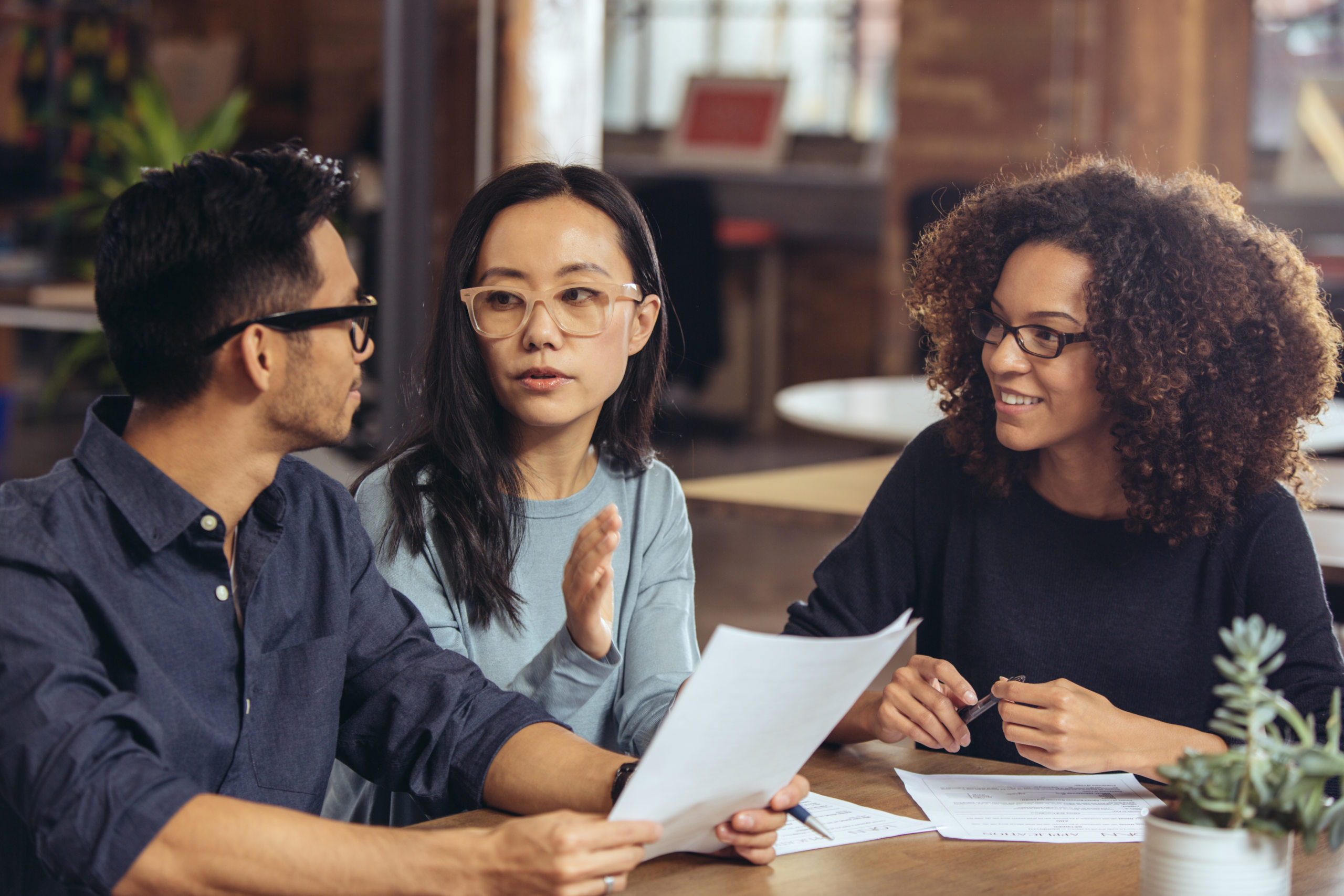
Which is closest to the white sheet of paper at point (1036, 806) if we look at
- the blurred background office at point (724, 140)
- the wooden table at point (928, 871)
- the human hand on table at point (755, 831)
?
the wooden table at point (928, 871)

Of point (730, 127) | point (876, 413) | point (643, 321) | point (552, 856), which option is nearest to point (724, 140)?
point (730, 127)

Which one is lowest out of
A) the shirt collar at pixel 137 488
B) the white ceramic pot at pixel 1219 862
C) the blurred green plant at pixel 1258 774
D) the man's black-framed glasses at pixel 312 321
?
the white ceramic pot at pixel 1219 862

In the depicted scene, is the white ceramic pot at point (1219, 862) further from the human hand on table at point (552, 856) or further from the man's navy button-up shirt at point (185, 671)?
the man's navy button-up shirt at point (185, 671)

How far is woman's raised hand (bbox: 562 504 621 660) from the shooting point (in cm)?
123

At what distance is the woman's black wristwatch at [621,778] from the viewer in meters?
1.20

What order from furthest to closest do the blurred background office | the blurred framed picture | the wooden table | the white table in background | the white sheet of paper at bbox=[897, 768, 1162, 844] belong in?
the blurred framed picture, the blurred background office, the white table in background, the white sheet of paper at bbox=[897, 768, 1162, 844], the wooden table

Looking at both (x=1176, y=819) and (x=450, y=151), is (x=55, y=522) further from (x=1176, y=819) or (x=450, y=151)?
(x=450, y=151)

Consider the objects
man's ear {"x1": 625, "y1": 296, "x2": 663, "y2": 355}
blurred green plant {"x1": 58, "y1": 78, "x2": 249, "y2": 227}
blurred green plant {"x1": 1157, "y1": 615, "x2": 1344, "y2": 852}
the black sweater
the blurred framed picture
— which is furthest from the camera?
Result: the blurred framed picture

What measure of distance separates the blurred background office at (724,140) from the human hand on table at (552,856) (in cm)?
152

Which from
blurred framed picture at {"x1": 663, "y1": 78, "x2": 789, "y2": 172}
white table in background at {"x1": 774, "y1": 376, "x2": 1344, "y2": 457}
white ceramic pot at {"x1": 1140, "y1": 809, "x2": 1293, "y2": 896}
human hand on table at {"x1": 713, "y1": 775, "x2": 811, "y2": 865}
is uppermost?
blurred framed picture at {"x1": 663, "y1": 78, "x2": 789, "y2": 172}

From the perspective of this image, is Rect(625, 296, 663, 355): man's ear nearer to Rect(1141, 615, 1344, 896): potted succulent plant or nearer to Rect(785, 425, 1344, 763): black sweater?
Rect(785, 425, 1344, 763): black sweater

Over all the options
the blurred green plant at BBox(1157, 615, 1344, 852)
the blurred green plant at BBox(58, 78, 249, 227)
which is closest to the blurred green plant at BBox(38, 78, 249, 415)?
the blurred green plant at BBox(58, 78, 249, 227)

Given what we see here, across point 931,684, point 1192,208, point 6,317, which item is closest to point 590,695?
point 931,684

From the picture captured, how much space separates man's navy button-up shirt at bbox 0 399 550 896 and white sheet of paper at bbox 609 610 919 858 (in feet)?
0.96
